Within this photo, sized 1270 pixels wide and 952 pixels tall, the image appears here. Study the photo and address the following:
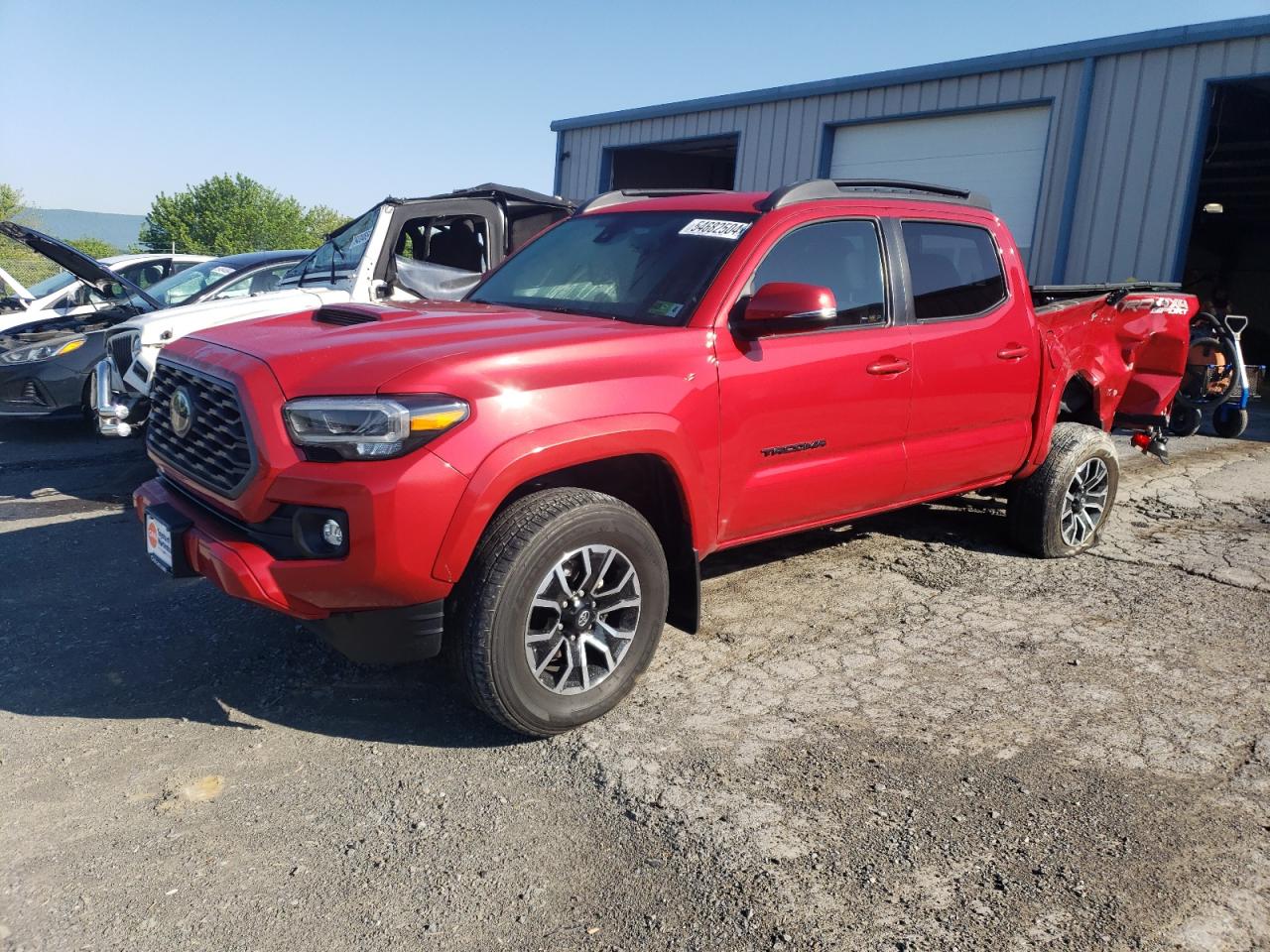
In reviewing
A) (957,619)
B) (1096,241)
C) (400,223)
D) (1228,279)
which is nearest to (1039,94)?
(1096,241)

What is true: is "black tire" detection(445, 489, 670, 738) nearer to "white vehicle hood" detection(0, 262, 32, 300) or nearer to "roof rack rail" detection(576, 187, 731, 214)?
"roof rack rail" detection(576, 187, 731, 214)

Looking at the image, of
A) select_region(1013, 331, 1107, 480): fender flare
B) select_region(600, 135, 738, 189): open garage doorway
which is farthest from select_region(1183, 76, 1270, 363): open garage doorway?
select_region(1013, 331, 1107, 480): fender flare

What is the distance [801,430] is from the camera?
394 centimetres

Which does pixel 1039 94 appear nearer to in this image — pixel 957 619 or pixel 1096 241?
pixel 1096 241

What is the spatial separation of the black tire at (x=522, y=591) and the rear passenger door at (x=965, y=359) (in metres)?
1.79

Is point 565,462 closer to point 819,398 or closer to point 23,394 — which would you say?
point 819,398

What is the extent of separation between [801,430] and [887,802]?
150 centimetres

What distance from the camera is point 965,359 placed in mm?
4621

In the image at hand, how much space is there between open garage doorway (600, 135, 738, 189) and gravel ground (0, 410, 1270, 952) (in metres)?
14.7

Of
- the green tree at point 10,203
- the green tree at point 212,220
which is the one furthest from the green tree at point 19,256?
the green tree at point 212,220

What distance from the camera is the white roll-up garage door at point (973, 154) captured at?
524 inches

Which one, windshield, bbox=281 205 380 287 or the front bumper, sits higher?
windshield, bbox=281 205 380 287

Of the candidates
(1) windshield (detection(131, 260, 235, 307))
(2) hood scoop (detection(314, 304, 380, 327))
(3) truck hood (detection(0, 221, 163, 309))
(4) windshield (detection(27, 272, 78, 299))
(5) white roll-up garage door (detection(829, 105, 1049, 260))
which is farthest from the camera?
(5) white roll-up garage door (detection(829, 105, 1049, 260))

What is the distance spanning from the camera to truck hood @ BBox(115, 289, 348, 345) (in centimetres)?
657
